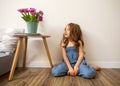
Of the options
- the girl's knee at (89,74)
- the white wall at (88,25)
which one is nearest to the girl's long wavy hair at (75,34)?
the white wall at (88,25)

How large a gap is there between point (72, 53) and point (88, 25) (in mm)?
458

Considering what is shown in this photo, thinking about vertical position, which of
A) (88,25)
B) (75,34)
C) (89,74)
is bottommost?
(89,74)

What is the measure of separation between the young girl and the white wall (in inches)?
6.4

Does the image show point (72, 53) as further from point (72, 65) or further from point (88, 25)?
point (88, 25)

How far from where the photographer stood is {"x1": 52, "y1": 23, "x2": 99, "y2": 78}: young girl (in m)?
1.68

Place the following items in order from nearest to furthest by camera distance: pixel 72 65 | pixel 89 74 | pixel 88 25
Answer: pixel 89 74, pixel 72 65, pixel 88 25

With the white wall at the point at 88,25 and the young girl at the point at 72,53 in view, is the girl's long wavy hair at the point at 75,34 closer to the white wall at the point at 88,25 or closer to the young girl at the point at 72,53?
the young girl at the point at 72,53

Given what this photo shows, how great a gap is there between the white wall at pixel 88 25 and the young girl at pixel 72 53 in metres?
0.16

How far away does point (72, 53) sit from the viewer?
188 cm

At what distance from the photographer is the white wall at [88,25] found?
2.07 meters

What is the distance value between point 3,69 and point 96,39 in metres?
1.18

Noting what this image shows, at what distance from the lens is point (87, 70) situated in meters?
1.58

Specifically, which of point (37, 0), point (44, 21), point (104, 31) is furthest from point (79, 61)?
point (37, 0)

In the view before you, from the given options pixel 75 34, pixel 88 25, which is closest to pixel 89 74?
pixel 75 34
